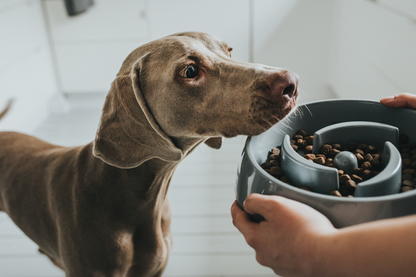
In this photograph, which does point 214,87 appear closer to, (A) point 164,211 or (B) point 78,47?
(A) point 164,211

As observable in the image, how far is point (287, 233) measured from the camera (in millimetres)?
638

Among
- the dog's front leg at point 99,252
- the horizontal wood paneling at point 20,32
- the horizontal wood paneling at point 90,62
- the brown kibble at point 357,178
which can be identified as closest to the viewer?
the brown kibble at point 357,178

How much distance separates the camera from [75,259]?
103 cm

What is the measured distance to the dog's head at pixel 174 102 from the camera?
2.66 ft

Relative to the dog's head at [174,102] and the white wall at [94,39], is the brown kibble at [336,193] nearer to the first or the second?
the dog's head at [174,102]

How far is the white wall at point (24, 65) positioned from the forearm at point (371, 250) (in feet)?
9.17

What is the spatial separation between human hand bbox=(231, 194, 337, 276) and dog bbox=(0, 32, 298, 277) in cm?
19

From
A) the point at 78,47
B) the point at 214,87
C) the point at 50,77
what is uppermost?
the point at 214,87

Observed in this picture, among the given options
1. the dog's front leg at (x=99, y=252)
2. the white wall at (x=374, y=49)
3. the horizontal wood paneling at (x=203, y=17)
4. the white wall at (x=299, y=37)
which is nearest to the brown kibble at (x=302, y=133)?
the dog's front leg at (x=99, y=252)

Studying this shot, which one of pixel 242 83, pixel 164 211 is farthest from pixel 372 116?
pixel 164 211

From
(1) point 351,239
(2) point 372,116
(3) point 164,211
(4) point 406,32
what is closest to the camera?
(1) point 351,239

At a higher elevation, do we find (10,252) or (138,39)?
(138,39)

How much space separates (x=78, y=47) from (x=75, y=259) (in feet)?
9.34

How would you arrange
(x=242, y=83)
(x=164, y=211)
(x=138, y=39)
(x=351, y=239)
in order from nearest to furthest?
(x=351, y=239) → (x=242, y=83) → (x=164, y=211) → (x=138, y=39)
